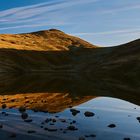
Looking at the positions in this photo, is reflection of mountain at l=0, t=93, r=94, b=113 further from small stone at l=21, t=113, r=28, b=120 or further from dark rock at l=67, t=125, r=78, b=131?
dark rock at l=67, t=125, r=78, b=131

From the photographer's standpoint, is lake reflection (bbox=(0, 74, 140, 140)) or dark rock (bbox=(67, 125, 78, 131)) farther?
dark rock (bbox=(67, 125, 78, 131))

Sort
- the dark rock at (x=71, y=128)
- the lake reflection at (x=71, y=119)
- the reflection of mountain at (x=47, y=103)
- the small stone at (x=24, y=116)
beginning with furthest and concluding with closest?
1. the reflection of mountain at (x=47, y=103)
2. the small stone at (x=24, y=116)
3. the dark rock at (x=71, y=128)
4. the lake reflection at (x=71, y=119)

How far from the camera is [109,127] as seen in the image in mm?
43688

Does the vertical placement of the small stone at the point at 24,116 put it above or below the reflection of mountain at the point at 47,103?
below

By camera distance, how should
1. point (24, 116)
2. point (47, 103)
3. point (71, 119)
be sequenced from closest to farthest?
point (71, 119), point (24, 116), point (47, 103)

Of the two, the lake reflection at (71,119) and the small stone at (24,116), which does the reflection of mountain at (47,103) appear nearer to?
the lake reflection at (71,119)

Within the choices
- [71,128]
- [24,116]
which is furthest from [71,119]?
[71,128]

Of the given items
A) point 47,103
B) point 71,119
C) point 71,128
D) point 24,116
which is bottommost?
point 71,128

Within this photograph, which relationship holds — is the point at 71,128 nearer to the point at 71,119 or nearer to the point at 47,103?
the point at 71,119

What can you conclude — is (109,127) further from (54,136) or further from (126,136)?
(54,136)

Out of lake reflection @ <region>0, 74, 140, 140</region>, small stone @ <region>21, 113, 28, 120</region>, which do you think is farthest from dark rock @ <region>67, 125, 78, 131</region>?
small stone @ <region>21, 113, 28, 120</region>

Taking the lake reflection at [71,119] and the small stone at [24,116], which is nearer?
the lake reflection at [71,119]

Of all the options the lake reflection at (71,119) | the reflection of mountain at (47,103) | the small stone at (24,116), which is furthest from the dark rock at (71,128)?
the reflection of mountain at (47,103)

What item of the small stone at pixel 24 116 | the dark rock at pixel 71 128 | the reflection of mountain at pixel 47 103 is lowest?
the dark rock at pixel 71 128
